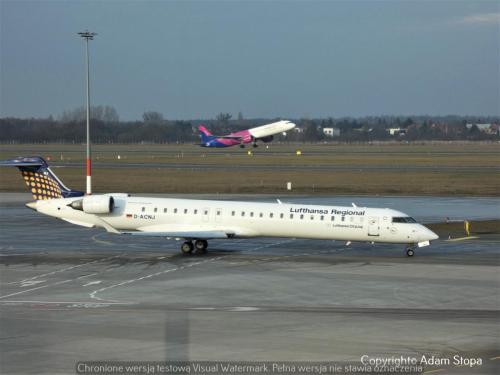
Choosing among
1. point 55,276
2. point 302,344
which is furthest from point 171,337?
point 55,276

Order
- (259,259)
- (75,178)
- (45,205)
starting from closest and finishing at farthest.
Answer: (259,259), (45,205), (75,178)

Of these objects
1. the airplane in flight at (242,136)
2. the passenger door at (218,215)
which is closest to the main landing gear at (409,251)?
the passenger door at (218,215)

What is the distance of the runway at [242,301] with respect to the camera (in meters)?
22.7

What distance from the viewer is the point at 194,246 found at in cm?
4191

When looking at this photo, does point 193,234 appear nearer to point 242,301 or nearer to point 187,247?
point 187,247

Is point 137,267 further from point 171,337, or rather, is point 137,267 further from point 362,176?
point 362,176

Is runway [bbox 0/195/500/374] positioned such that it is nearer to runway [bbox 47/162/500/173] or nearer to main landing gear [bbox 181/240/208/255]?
main landing gear [bbox 181/240/208/255]

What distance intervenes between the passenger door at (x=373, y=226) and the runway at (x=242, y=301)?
123 centimetres

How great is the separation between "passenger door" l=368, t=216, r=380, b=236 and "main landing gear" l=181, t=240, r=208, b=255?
7.67 metres

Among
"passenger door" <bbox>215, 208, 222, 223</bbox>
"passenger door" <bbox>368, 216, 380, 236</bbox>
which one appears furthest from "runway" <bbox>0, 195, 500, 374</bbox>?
"passenger door" <bbox>215, 208, 222, 223</bbox>

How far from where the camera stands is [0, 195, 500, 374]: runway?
2273cm

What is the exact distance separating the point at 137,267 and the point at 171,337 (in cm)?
1349

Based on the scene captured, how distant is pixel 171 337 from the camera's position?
24.2m

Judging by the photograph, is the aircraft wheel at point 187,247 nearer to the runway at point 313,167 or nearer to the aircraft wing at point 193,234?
the aircraft wing at point 193,234
